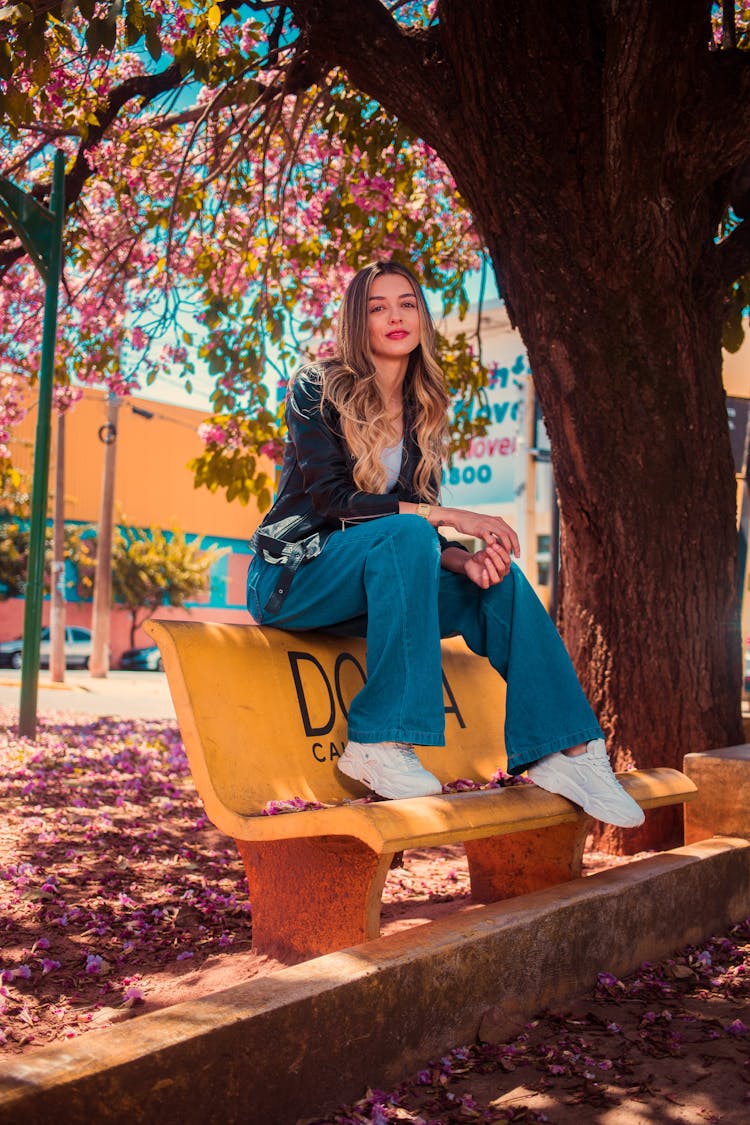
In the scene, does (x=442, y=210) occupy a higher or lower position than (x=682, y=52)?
higher

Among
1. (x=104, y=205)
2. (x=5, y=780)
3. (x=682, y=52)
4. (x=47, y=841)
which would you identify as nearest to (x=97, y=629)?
(x=104, y=205)

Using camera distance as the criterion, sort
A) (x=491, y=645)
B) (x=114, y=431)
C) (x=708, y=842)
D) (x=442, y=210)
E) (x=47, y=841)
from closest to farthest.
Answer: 1. (x=491, y=645)
2. (x=708, y=842)
3. (x=47, y=841)
4. (x=442, y=210)
5. (x=114, y=431)

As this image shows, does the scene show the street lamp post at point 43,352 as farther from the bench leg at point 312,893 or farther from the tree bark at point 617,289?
the bench leg at point 312,893

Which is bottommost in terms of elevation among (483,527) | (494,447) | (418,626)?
(418,626)

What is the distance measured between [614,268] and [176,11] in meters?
3.27

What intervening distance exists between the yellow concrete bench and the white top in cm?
52

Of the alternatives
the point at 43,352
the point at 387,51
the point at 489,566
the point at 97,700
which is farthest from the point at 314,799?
the point at 97,700

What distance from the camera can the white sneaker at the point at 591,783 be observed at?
2695 millimetres

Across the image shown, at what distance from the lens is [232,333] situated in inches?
291

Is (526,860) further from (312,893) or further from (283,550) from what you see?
(283,550)

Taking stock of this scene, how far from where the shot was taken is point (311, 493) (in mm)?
2922

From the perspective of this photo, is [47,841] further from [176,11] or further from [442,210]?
[442,210]

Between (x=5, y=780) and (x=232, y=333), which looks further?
(x=232, y=333)

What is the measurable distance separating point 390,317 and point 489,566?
886 mm
